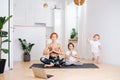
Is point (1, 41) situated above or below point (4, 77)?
above

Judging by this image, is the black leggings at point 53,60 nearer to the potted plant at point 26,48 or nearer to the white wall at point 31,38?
the potted plant at point 26,48

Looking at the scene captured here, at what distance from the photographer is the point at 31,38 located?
6.48 metres

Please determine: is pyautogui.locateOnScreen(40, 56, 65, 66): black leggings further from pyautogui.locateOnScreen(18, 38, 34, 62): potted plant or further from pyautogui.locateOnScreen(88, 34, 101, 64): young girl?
pyautogui.locateOnScreen(88, 34, 101, 64): young girl

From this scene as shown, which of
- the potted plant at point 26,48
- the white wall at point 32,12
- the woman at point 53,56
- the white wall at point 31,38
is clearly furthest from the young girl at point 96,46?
the white wall at point 32,12

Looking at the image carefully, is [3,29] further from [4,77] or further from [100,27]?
[100,27]

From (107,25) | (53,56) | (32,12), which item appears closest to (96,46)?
(107,25)

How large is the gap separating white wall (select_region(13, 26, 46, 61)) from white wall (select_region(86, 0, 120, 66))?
1.65m

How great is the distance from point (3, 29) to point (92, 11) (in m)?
3.24

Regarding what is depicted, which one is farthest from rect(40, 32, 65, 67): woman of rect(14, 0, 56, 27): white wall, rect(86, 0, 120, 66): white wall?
rect(14, 0, 56, 27): white wall

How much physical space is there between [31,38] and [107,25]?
229 centimetres

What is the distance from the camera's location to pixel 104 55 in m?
6.26

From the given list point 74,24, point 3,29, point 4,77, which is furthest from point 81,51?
point 4,77

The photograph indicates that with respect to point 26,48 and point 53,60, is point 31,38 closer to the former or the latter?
point 26,48

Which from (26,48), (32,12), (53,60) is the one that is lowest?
(53,60)
